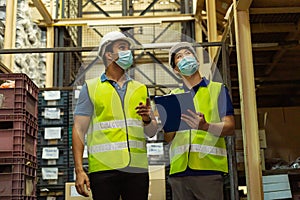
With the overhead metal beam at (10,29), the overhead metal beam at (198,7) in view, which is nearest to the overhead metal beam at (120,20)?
the overhead metal beam at (198,7)

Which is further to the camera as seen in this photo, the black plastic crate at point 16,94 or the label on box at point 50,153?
the label on box at point 50,153

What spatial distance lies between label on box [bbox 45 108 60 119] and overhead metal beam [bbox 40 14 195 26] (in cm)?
252

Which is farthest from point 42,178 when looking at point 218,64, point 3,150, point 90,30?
point 90,30

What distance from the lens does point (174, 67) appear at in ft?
8.79

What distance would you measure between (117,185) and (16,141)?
109 centimetres

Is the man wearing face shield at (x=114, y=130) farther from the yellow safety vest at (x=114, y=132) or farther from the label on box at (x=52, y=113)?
the label on box at (x=52, y=113)

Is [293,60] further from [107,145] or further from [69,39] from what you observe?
[69,39]

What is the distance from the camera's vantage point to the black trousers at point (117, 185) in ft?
7.02

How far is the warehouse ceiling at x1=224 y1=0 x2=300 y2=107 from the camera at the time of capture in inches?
133

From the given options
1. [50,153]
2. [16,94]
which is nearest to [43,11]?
[50,153]

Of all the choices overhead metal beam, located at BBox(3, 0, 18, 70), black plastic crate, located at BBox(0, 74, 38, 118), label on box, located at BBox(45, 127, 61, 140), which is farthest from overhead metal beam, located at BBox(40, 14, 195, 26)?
black plastic crate, located at BBox(0, 74, 38, 118)

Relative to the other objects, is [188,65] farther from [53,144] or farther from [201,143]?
[53,144]

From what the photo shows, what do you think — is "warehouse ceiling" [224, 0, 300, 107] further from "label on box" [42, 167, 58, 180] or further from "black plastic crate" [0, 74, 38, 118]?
"label on box" [42, 167, 58, 180]

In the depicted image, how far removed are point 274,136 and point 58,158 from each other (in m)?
2.17
